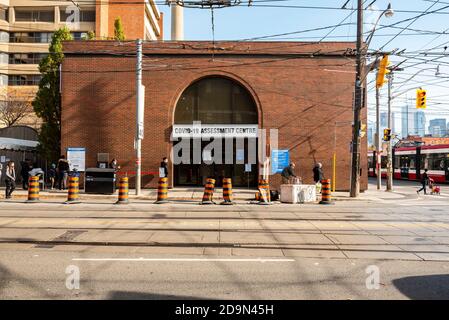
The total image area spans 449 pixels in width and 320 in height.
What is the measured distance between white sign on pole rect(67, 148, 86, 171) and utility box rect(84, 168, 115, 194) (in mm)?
3103

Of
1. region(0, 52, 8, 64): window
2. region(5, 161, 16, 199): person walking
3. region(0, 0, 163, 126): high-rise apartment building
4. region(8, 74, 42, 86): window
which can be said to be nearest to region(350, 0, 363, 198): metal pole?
region(5, 161, 16, 199): person walking

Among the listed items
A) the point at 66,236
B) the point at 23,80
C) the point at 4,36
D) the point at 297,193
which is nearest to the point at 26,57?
the point at 23,80

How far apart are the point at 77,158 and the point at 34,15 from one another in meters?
40.4

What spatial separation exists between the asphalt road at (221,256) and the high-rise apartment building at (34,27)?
45.3 m

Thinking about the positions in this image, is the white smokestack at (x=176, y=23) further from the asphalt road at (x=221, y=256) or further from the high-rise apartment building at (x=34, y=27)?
the asphalt road at (x=221, y=256)

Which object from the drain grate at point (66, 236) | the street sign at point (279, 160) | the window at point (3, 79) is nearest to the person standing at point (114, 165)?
the street sign at point (279, 160)

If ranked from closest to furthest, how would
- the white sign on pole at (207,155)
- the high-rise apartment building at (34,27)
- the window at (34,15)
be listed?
1. the white sign on pole at (207,155)
2. the high-rise apartment building at (34,27)
3. the window at (34,15)

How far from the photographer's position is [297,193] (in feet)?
55.8

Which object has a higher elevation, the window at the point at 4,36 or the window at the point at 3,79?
the window at the point at 4,36

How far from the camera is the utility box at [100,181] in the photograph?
1917cm

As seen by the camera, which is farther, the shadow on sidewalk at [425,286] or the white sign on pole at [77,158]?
the white sign on pole at [77,158]

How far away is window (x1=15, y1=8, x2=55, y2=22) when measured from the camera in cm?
5238

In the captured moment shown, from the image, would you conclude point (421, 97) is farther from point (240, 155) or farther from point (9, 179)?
point (9, 179)

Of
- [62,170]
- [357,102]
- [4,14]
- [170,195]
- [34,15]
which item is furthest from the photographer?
[34,15]
